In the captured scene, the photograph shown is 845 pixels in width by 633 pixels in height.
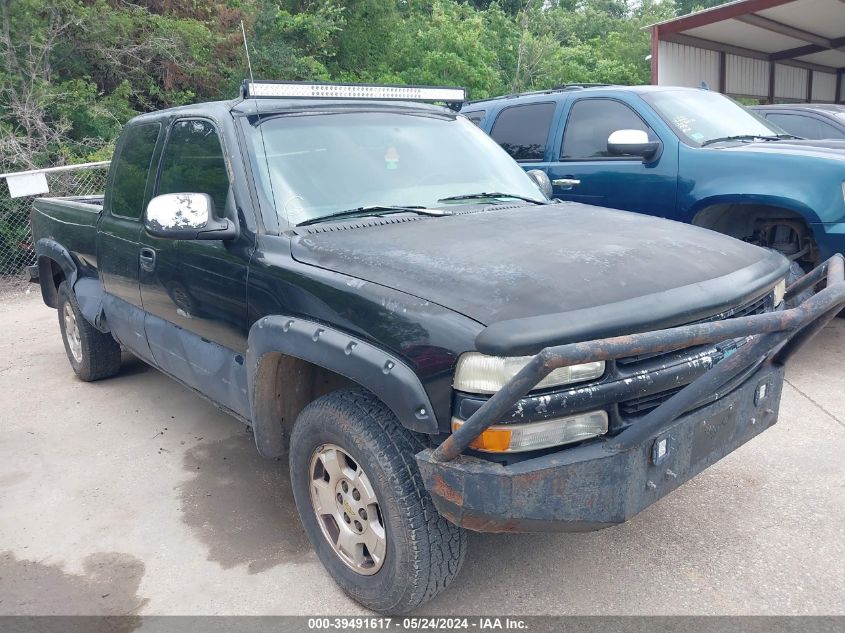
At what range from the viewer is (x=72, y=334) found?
18.7 feet

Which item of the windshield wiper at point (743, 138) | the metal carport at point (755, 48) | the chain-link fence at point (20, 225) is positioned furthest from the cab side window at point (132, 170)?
the metal carport at point (755, 48)

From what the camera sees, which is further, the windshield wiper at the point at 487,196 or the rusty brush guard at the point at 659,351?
the windshield wiper at the point at 487,196

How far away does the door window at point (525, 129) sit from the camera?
664 centimetres

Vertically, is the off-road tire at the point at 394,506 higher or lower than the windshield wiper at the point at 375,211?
lower

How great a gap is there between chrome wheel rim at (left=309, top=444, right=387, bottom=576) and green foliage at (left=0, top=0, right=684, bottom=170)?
9.75m

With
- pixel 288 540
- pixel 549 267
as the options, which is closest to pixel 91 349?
pixel 288 540

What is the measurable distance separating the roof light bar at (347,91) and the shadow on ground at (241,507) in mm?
1972

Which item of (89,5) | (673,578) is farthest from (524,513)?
(89,5)

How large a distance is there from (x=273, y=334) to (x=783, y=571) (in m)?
2.19

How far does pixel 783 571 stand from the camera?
2.91 m

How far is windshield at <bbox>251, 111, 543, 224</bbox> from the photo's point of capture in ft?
10.8

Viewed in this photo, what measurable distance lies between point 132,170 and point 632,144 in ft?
11.1

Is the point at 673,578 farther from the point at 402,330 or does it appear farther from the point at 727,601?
the point at 402,330

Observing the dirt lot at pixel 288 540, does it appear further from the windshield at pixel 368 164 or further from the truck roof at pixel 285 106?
the truck roof at pixel 285 106
